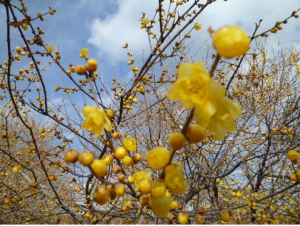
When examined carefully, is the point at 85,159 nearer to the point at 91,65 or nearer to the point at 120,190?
the point at 120,190

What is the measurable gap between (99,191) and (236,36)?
106cm

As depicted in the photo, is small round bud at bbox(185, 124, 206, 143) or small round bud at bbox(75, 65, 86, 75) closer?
small round bud at bbox(185, 124, 206, 143)

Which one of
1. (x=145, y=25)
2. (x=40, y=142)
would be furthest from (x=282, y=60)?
(x=40, y=142)

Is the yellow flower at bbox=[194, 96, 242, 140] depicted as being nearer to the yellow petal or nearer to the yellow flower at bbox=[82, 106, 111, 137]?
the yellow petal

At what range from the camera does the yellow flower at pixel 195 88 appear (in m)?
0.98

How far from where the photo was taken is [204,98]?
1.00 meters

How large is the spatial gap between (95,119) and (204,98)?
0.79 m

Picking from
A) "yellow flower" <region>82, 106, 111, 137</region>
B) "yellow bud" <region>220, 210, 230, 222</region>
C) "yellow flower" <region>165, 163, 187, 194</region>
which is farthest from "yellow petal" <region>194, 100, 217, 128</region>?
"yellow bud" <region>220, 210, 230, 222</region>

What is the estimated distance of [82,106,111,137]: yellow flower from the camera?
1.46m

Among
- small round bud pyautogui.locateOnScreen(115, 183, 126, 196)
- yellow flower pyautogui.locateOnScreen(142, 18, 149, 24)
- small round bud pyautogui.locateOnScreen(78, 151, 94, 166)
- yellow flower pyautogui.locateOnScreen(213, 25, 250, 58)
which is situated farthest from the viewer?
yellow flower pyautogui.locateOnScreen(142, 18, 149, 24)

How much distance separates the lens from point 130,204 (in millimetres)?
1791

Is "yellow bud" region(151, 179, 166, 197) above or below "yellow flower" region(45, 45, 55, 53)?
below

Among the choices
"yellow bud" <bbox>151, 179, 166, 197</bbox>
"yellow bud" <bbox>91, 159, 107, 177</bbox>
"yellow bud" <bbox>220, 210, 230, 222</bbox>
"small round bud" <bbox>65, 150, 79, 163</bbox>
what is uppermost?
"small round bud" <bbox>65, 150, 79, 163</bbox>

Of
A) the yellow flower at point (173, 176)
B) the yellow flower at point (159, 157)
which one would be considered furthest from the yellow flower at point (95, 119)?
the yellow flower at point (173, 176)
